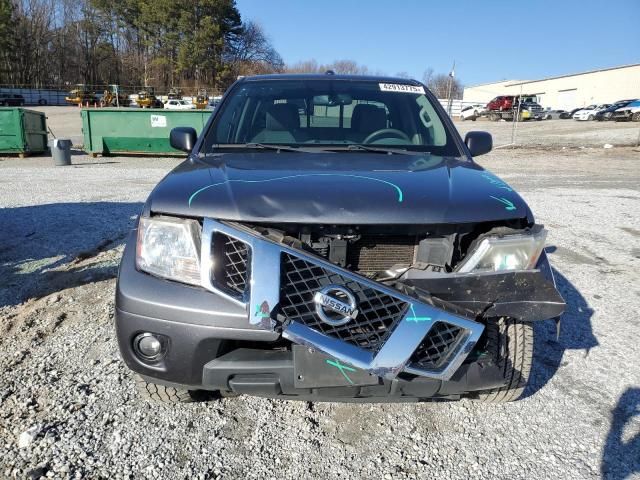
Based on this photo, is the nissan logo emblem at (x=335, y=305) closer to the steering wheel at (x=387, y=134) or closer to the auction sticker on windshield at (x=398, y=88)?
the steering wheel at (x=387, y=134)

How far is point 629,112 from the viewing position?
101 feet

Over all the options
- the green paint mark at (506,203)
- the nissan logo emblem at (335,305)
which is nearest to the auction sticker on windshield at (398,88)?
the green paint mark at (506,203)

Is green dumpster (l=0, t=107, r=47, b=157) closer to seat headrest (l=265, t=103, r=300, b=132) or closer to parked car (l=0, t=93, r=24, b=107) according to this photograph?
seat headrest (l=265, t=103, r=300, b=132)

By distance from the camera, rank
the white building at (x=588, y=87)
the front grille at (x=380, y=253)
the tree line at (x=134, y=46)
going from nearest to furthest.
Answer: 1. the front grille at (x=380, y=253)
2. the white building at (x=588, y=87)
3. the tree line at (x=134, y=46)

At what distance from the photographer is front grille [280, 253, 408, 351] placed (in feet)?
5.50

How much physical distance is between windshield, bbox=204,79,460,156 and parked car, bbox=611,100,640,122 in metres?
34.2

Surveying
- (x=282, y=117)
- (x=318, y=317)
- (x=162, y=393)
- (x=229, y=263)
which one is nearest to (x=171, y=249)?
(x=229, y=263)

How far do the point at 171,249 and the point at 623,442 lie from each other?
2.17 m

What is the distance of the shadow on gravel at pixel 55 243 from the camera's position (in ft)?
12.7

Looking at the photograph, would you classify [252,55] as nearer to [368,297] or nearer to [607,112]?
[607,112]

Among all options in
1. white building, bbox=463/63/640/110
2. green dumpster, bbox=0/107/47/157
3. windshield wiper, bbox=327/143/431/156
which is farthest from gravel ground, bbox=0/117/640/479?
white building, bbox=463/63/640/110

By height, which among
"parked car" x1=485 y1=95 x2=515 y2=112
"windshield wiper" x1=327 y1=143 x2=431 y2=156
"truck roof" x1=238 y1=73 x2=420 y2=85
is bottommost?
"windshield wiper" x1=327 y1=143 x2=431 y2=156

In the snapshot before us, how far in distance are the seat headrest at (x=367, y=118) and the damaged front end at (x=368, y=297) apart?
1.44 metres

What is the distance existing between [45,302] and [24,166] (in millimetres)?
10283
